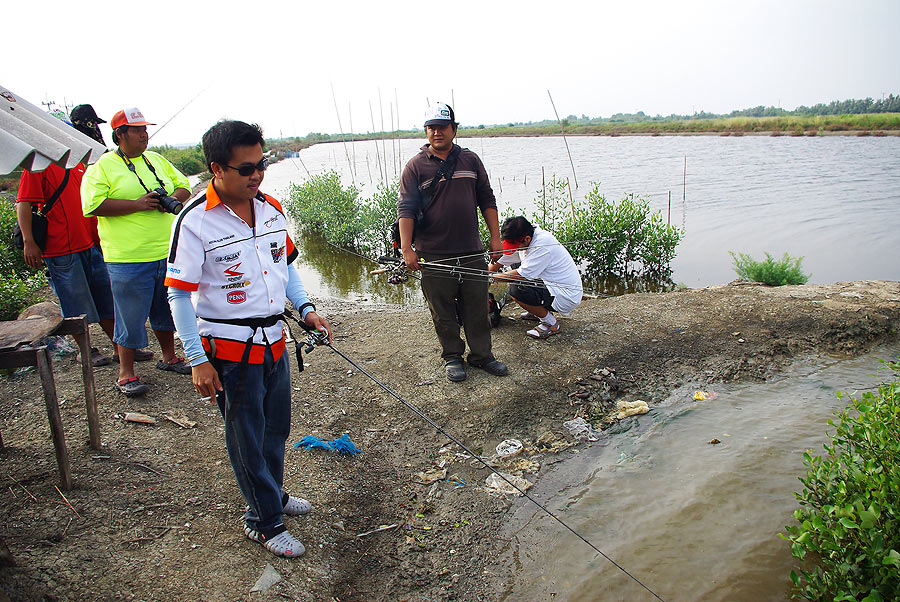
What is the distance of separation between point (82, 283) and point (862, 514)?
512 cm

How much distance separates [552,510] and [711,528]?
2.95ft

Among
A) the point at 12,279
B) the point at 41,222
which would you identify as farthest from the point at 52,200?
the point at 12,279

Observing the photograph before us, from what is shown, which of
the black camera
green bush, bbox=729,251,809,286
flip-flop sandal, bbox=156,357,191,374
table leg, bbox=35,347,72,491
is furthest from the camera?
green bush, bbox=729,251,809,286

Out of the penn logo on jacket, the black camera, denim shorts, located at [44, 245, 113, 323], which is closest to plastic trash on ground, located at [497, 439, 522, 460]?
the penn logo on jacket

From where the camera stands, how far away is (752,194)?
16.5m

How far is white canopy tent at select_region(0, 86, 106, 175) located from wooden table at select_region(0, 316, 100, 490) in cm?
101

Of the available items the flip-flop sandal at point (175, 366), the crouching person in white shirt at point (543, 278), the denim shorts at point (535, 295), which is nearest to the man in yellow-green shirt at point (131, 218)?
the flip-flop sandal at point (175, 366)

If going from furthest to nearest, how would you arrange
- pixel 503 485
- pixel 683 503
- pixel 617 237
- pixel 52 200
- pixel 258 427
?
pixel 617 237, pixel 52 200, pixel 503 485, pixel 683 503, pixel 258 427

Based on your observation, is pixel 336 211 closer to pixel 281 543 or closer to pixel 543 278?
pixel 543 278

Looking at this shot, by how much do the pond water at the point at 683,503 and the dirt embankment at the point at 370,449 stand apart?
0.74 ft

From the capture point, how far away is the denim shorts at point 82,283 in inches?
169

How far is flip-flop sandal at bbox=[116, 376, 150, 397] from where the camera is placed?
13.3 feet

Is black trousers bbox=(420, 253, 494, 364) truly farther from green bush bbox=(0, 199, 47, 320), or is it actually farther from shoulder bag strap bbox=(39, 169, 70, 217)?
green bush bbox=(0, 199, 47, 320)

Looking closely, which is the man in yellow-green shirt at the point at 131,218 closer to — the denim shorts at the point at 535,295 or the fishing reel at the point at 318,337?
the fishing reel at the point at 318,337
